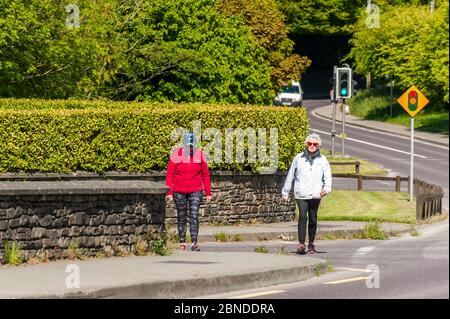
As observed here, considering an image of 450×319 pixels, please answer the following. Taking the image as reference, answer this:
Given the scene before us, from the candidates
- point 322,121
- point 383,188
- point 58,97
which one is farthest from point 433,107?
point 58,97

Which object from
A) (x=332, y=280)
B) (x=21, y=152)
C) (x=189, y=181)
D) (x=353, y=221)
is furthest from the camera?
(x=353, y=221)

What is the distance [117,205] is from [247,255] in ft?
6.21

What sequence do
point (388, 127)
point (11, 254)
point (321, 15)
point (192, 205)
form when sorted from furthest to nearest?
Answer: point (321, 15), point (388, 127), point (192, 205), point (11, 254)

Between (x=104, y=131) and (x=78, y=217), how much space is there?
754cm

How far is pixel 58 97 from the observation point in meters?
33.9

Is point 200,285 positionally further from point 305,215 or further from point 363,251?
point 363,251

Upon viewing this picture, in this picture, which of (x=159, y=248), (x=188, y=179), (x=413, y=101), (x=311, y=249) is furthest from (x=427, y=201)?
(x=159, y=248)

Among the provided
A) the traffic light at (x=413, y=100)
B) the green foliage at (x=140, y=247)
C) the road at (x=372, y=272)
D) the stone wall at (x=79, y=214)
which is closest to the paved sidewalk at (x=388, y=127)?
the traffic light at (x=413, y=100)

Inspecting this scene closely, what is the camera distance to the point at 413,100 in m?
31.9

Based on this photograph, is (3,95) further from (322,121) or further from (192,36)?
(322,121)

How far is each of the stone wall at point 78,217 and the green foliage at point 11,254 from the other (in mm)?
98

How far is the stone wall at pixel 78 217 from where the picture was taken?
16.9 metres

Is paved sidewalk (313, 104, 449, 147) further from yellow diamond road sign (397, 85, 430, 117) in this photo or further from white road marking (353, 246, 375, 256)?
white road marking (353, 246, 375, 256)

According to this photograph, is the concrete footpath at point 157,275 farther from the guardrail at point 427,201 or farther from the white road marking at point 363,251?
the guardrail at point 427,201
